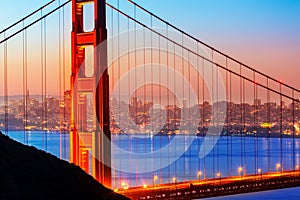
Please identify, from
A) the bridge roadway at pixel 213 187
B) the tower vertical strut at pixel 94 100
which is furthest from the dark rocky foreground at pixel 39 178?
the bridge roadway at pixel 213 187

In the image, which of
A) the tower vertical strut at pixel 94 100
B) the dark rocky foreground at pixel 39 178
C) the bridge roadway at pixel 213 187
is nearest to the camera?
the dark rocky foreground at pixel 39 178

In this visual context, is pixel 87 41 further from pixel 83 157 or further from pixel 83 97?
pixel 83 157

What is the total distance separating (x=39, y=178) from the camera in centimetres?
1728

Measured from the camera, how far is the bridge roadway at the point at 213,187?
30.1 m

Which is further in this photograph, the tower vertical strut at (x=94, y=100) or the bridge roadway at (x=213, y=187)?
the bridge roadway at (x=213, y=187)

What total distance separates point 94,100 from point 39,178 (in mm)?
11176

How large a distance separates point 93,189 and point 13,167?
2277 millimetres

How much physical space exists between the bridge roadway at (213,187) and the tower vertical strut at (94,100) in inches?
70.2

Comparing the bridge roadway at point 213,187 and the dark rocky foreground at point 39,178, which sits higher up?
the dark rocky foreground at point 39,178

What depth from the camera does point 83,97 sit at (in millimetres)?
28906

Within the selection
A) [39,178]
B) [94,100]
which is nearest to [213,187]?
[94,100]

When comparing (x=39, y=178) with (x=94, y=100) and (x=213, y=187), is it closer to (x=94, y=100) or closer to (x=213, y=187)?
(x=94, y=100)

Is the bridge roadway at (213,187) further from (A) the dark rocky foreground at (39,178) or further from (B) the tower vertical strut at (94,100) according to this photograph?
(A) the dark rocky foreground at (39,178)

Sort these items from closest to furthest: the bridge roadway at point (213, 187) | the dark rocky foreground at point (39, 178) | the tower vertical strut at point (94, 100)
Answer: the dark rocky foreground at point (39, 178)
the tower vertical strut at point (94, 100)
the bridge roadway at point (213, 187)
